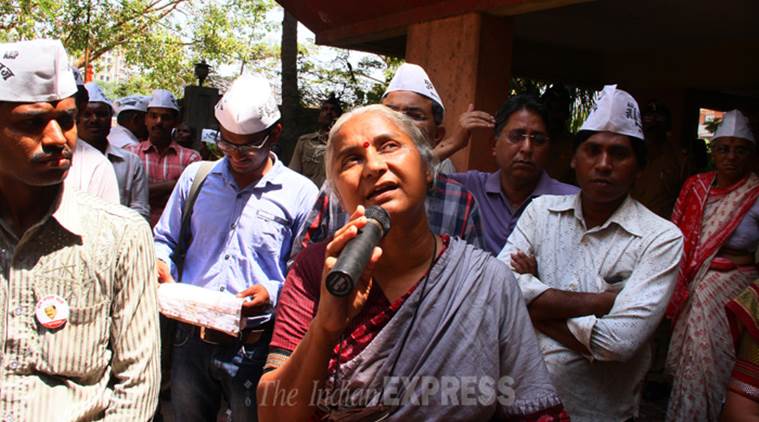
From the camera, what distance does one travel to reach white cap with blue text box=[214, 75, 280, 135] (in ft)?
11.1

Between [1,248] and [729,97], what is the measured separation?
33.4 feet

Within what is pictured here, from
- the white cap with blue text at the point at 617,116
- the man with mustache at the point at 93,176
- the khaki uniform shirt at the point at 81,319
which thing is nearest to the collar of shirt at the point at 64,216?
the khaki uniform shirt at the point at 81,319

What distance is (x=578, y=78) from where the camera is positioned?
9.40m

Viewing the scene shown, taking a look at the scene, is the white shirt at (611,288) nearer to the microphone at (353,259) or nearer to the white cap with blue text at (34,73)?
the microphone at (353,259)

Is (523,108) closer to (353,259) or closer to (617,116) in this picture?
(617,116)

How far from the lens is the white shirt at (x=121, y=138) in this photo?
6.70 m

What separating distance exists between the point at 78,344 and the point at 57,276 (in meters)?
0.21

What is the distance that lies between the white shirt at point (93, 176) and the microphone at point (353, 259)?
2.29 metres

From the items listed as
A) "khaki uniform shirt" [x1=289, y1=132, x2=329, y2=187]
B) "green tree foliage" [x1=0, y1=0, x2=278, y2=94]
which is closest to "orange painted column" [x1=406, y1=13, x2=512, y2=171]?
"khaki uniform shirt" [x1=289, y1=132, x2=329, y2=187]

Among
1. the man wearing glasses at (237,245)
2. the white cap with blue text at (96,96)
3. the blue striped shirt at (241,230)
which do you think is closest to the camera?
the man wearing glasses at (237,245)

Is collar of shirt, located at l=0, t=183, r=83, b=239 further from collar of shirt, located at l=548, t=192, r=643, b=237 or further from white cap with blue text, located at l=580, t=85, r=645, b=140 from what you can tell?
Result: white cap with blue text, located at l=580, t=85, r=645, b=140

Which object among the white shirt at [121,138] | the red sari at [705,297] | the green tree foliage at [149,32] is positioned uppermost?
the green tree foliage at [149,32]

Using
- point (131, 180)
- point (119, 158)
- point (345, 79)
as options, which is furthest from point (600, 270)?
point (345, 79)

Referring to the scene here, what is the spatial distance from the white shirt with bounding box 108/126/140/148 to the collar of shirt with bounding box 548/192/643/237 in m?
4.87
